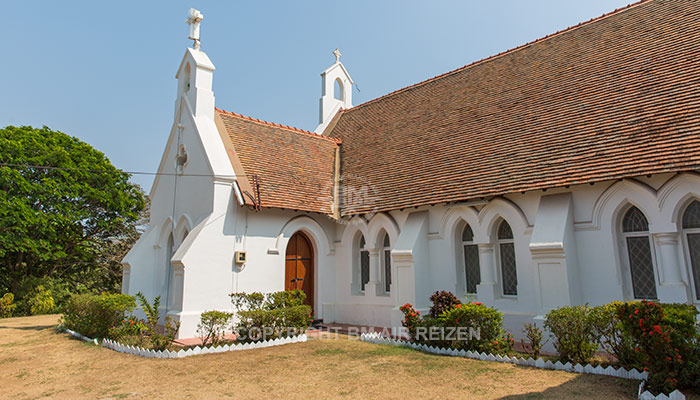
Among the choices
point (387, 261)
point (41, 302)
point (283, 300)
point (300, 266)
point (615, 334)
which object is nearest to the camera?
point (615, 334)

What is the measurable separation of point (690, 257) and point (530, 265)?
3.36 metres

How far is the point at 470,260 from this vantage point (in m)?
13.2

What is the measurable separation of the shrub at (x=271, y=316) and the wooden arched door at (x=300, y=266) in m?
2.35

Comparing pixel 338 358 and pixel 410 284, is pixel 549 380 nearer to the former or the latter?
pixel 338 358

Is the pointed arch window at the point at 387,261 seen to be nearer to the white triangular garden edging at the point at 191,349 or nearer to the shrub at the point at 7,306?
the white triangular garden edging at the point at 191,349

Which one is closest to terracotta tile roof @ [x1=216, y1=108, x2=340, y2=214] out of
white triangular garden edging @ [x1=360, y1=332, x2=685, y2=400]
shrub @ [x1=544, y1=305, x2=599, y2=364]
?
white triangular garden edging @ [x1=360, y1=332, x2=685, y2=400]

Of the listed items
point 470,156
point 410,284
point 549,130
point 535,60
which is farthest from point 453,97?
point 410,284

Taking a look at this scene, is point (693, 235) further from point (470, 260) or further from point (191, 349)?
point (191, 349)

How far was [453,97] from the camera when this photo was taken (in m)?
16.7

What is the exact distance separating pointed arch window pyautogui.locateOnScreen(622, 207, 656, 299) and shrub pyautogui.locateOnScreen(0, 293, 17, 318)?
25.4 metres

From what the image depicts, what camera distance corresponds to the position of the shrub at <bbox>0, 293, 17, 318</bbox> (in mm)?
20375

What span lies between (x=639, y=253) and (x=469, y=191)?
4.35m

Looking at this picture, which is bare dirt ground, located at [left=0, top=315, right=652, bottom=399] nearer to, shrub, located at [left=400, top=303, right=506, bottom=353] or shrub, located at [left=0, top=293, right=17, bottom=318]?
shrub, located at [left=400, top=303, right=506, bottom=353]

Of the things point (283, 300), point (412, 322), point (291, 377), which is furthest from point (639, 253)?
point (283, 300)
